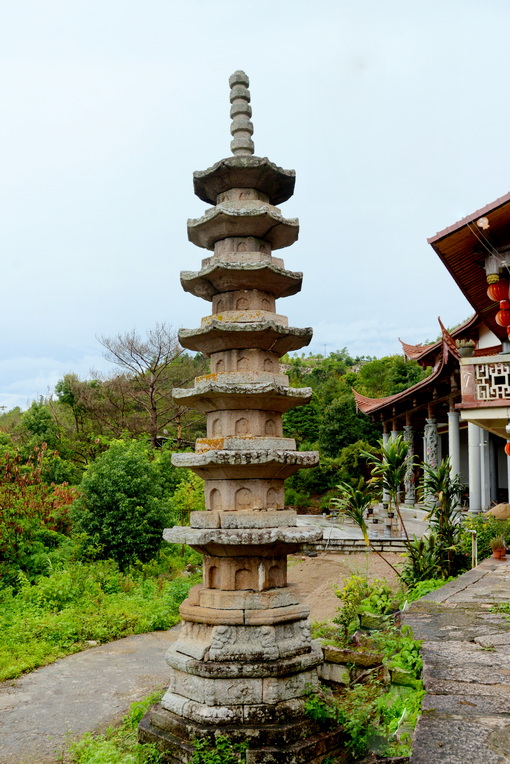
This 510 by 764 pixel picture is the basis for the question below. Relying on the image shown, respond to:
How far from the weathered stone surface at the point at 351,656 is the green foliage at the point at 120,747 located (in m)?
1.95

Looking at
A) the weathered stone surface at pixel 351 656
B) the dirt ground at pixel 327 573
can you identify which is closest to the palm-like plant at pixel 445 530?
the dirt ground at pixel 327 573

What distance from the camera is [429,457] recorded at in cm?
2119

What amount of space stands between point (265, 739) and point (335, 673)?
6.47ft

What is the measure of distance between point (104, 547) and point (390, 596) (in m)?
8.33

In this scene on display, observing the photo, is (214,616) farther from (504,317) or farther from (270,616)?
(504,317)

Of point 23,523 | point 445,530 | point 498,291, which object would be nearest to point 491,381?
point 498,291

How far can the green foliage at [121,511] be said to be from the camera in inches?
620

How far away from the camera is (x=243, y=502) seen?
6148mm

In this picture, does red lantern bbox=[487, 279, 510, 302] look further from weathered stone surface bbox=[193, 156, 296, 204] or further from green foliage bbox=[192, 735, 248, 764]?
green foliage bbox=[192, 735, 248, 764]

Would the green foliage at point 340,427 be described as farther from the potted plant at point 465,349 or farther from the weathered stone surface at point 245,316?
the weathered stone surface at point 245,316

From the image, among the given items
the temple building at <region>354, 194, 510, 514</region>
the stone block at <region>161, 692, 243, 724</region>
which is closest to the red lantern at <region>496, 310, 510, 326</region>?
the temple building at <region>354, 194, 510, 514</region>

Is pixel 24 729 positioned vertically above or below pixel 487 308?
below

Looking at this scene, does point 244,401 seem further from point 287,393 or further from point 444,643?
point 444,643

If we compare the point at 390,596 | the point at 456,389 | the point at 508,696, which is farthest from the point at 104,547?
the point at 508,696
